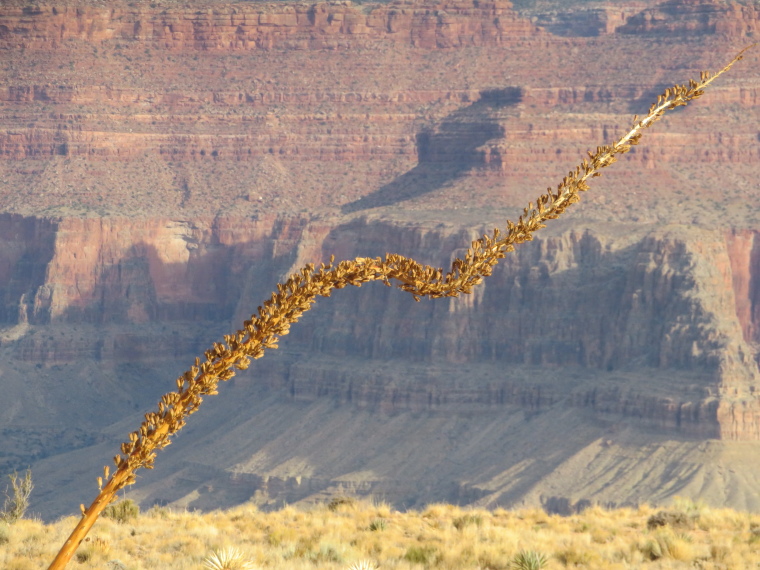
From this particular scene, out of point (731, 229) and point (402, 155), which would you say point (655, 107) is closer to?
point (731, 229)

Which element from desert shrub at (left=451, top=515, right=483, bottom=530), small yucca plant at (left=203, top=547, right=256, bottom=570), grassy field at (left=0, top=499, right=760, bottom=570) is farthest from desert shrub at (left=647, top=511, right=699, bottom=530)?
small yucca plant at (left=203, top=547, right=256, bottom=570)

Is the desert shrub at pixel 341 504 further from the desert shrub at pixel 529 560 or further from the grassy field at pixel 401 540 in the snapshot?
the desert shrub at pixel 529 560

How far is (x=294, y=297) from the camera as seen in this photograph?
992 inches

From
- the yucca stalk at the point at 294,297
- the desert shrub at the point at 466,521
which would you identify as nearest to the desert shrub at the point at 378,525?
the desert shrub at the point at 466,521

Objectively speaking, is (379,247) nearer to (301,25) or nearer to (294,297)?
(301,25)

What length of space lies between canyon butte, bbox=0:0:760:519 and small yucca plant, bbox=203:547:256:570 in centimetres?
7870

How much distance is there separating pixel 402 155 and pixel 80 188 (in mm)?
25751

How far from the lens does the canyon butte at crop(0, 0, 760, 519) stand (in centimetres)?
13075

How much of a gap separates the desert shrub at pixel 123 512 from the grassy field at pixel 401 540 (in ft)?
0.13

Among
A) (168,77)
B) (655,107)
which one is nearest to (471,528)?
(655,107)

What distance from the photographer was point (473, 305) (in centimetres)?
14275

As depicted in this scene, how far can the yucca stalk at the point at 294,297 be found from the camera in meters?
24.8

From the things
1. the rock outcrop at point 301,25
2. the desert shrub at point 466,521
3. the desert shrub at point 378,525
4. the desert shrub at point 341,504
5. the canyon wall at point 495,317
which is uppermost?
the rock outcrop at point 301,25

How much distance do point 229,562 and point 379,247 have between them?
114 m
